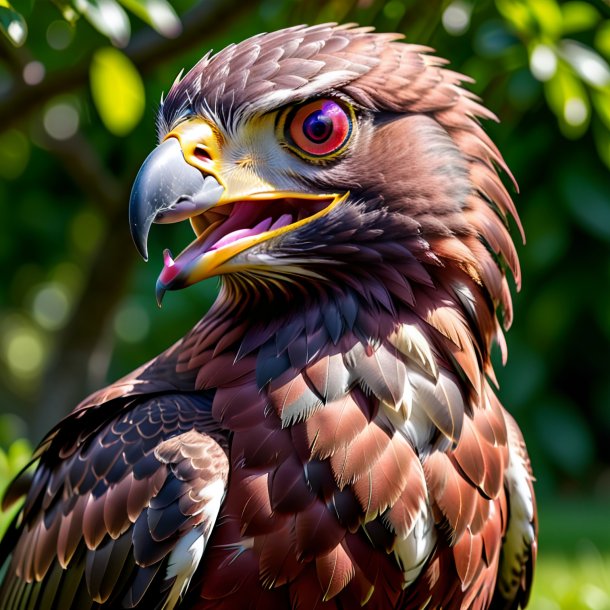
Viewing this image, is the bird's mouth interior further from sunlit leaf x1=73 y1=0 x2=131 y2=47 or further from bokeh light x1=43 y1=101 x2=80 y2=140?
bokeh light x1=43 y1=101 x2=80 y2=140

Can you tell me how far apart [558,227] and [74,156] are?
354cm

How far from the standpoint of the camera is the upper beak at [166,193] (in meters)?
2.40

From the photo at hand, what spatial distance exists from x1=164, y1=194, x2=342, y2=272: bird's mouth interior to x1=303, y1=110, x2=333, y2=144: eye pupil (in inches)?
5.8

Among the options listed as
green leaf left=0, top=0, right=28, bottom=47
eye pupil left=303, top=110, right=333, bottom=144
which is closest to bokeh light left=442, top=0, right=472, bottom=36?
eye pupil left=303, top=110, right=333, bottom=144

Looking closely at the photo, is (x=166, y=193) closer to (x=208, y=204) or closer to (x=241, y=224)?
(x=208, y=204)

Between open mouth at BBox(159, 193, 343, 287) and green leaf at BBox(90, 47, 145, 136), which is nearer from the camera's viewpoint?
open mouth at BBox(159, 193, 343, 287)

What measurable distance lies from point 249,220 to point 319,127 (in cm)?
30

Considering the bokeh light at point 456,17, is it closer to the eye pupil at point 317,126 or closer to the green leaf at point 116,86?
the green leaf at point 116,86

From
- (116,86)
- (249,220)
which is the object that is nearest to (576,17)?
(249,220)

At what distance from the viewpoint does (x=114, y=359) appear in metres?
Result: 9.23

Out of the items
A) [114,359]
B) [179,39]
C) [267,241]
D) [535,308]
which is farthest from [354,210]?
[114,359]

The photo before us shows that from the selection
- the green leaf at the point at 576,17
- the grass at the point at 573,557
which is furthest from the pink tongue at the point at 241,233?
the grass at the point at 573,557

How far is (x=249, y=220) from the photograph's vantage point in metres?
2.62

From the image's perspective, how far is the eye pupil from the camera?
2.54 m
